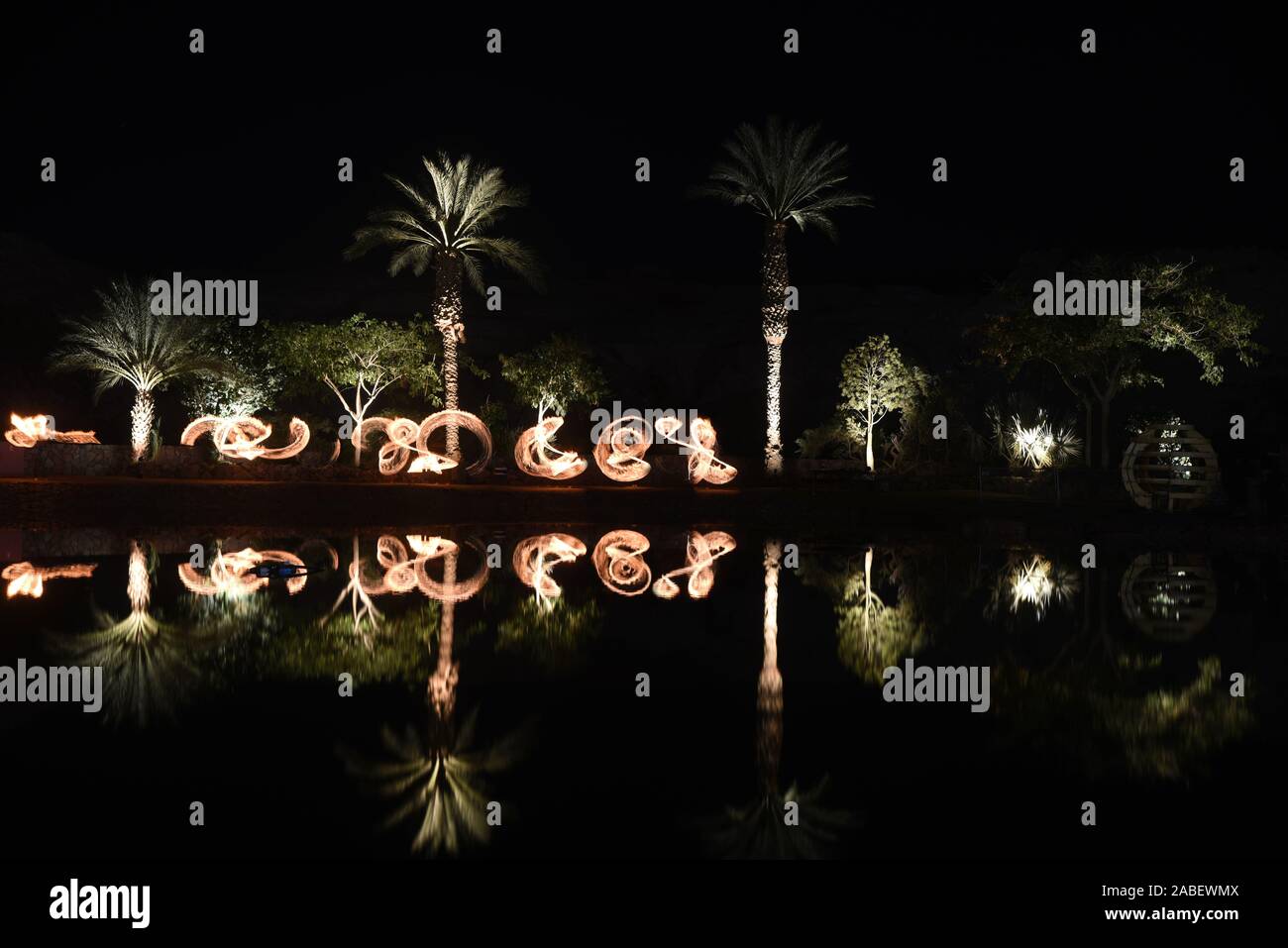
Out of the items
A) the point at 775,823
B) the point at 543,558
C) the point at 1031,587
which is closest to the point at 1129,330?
the point at 1031,587

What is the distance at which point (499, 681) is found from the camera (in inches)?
428

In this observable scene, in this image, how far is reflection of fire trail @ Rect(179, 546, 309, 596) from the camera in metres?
16.7

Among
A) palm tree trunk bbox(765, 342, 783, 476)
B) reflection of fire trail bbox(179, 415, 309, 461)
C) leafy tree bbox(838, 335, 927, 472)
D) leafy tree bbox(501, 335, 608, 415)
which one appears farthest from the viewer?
leafy tree bbox(838, 335, 927, 472)

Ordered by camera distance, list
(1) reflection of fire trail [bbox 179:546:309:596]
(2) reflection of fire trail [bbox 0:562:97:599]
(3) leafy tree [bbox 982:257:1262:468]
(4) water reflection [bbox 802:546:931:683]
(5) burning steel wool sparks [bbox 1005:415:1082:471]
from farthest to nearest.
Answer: (5) burning steel wool sparks [bbox 1005:415:1082:471] < (3) leafy tree [bbox 982:257:1262:468] < (1) reflection of fire trail [bbox 179:546:309:596] < (2) reflection of fire trail [bbox 0:562:97:599] < (4) water reflection [bbox 802:546:931:683]

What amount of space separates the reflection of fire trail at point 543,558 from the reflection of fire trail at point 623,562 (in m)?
0.58

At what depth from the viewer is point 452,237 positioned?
40.6 m

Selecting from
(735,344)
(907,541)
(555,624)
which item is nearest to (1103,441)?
(907,541)

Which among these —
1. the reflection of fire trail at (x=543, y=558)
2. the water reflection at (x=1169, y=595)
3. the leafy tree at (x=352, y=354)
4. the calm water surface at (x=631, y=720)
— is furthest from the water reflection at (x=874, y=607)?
the leafy tree at (x=352, y=354)

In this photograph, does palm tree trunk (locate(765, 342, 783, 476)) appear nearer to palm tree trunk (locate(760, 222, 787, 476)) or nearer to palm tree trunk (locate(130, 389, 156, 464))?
palm tree trunk (locate(760, 222, 787, 476))

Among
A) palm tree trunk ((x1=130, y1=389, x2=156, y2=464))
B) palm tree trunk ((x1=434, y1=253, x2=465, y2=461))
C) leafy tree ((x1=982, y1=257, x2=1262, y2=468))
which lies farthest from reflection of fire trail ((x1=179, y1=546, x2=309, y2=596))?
leafy tree ((x1=982, y1=257, x2=1262, y2=468))

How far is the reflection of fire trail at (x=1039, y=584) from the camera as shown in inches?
637

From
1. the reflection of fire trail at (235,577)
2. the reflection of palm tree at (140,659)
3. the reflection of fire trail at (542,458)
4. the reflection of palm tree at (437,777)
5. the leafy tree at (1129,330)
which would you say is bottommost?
the reflection of palm tree at (437,777)

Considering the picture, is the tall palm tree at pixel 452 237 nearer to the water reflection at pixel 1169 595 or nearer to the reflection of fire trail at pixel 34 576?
the reflection of fire trail at pixel 34 576

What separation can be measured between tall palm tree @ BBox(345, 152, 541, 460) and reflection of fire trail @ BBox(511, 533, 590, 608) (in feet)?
44.8
